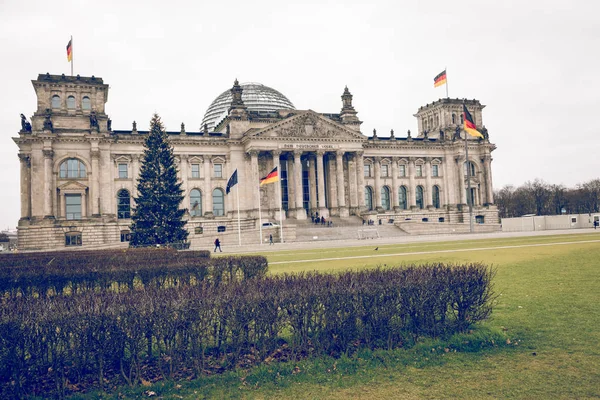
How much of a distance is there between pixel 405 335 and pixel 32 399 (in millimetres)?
6870

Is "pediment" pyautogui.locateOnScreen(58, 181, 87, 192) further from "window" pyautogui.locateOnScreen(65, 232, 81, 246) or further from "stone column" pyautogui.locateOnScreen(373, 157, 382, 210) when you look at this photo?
"stone column" pyautogui.locateOnScreen(373, 157, 382, 210)

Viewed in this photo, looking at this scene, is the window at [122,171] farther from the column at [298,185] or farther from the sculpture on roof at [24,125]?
the column at [298,185]

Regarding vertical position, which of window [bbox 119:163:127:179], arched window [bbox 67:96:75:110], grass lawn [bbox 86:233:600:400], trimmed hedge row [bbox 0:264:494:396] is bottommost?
grass lawn [bbox 86:233:600:400]

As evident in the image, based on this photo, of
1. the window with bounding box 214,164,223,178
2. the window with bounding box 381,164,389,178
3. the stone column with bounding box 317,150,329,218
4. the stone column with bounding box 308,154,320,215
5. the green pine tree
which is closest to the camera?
the green pine tree

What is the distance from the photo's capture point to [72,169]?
68.2 metres

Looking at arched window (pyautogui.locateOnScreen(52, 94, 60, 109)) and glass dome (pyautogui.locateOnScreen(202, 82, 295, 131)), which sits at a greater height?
glass dome (pyautogui.locateOnScreen(202, 82, 295, 131))

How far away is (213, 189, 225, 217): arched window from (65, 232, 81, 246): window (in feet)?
66.0

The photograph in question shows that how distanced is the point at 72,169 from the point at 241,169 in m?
24.5

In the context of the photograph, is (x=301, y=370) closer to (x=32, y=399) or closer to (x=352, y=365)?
(x=352, y=365)

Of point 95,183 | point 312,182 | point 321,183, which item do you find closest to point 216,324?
point 95,183

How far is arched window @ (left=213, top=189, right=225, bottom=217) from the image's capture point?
3007 inches

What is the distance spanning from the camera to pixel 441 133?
92.2 meters

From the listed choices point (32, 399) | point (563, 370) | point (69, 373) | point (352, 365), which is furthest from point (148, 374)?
point (563, 370)

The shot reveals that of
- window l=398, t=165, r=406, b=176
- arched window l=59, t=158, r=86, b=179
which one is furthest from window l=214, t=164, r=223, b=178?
window l=398, t=165, r=406, b=176
